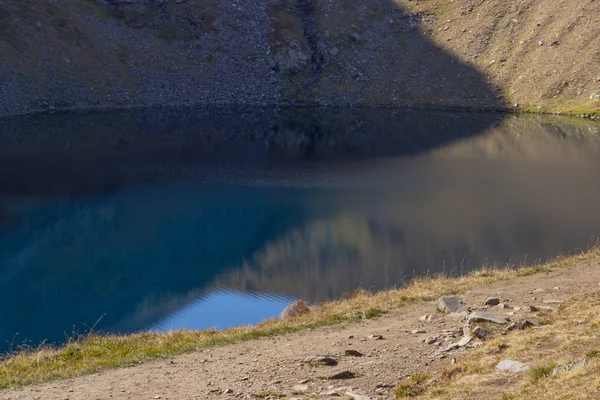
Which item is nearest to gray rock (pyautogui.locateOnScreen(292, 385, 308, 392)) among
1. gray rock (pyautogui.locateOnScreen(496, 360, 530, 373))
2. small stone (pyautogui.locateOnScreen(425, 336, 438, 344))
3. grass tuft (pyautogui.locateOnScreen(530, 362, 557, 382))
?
gray rock (pyautogui.locateOnScreen(496, 360, 530, 373))

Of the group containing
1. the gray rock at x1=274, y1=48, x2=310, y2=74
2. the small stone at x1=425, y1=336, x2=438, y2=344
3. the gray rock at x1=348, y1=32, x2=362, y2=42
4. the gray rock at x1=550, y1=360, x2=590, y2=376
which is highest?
the gray rock at x1=348, y1=32, x2=362, y2=42

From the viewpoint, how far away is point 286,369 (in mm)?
14547

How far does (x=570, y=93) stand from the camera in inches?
3642

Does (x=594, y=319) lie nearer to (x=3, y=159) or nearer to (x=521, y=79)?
(x=3, y=159)

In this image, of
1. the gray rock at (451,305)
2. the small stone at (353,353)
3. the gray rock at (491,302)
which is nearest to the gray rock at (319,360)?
the small stone at (353,353)

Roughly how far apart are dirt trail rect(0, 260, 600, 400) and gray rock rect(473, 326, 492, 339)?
2.51 feet

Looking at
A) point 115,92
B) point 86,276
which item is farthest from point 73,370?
point 115,92

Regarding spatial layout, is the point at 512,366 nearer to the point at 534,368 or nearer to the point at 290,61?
the point at 534,368

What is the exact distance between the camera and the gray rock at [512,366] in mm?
12266

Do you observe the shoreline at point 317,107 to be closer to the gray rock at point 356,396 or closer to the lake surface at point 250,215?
the lake surface at point 250,215

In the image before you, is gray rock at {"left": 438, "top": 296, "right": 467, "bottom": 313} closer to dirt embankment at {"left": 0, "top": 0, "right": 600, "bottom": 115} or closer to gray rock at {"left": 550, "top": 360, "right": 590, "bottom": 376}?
gray rock at {"left": 550, "top": 360, "right": 590, "bottom": 376}

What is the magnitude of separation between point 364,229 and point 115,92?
62.6m

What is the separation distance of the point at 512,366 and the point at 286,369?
14.9ft

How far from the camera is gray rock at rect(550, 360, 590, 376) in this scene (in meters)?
10.9
